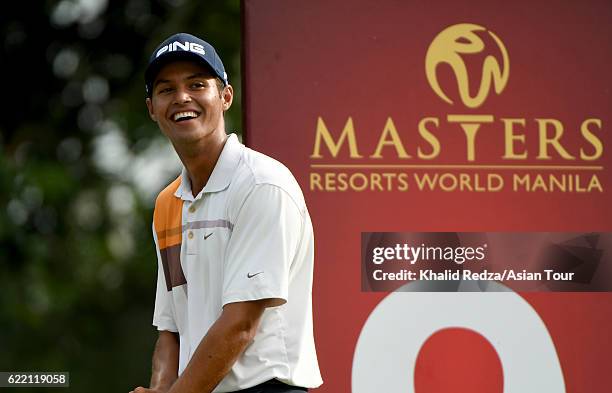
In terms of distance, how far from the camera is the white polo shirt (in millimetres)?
4199

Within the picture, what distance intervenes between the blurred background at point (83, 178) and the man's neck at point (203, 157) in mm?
5879

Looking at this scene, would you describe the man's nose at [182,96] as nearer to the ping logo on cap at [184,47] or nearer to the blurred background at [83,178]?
the ping logo on cap at [184,47]

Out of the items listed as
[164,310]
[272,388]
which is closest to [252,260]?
[272,388]

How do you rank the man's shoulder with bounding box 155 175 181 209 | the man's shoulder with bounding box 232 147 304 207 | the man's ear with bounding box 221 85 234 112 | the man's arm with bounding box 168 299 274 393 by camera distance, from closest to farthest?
the man's arm with bounding box 168 299 274 393 → the man's shoulder with bounding box 232 147 304 207 → the man's ear with bounding box 221 85 234 112 → the man's shoulder with bounding box 155 175 181 209

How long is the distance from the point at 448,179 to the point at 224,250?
1.14m

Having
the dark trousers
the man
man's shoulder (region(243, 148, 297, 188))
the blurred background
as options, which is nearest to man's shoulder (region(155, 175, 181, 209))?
the man

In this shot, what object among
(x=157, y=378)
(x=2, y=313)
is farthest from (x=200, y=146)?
(x=2, y=313)

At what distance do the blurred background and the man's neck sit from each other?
5879 mm

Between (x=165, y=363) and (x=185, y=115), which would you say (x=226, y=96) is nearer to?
(x=185, y=115)

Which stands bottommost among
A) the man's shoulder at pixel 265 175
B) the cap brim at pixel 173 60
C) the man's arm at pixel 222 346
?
the man's arm at pixel 222 346

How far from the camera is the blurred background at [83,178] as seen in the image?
10922 mm

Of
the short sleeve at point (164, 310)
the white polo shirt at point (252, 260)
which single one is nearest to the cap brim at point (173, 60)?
the white polo shirt at point (252, 260)

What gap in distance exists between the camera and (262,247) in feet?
13.8

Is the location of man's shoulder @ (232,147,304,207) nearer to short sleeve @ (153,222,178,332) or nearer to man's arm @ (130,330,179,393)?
short sleeve @ (153,222,178,332)
